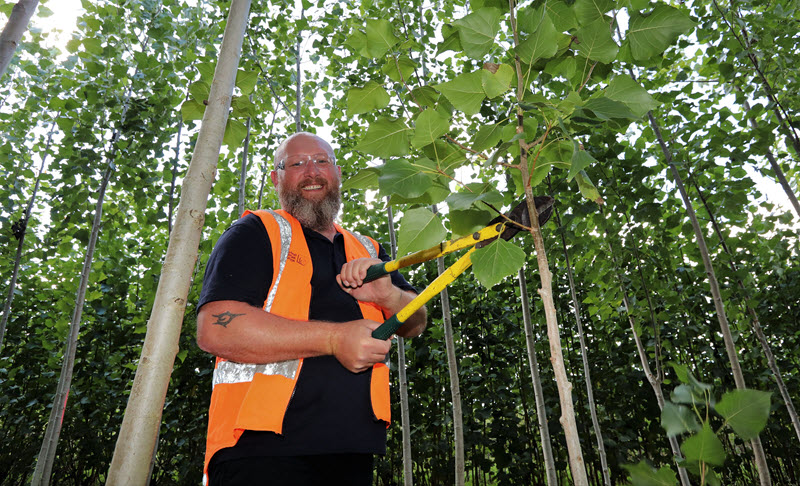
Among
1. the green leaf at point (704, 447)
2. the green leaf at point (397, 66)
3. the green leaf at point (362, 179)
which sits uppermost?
the green leaf at point (397, 66)

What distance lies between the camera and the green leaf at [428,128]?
0.98 metres

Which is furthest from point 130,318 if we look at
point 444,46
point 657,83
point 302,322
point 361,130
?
point 657,83

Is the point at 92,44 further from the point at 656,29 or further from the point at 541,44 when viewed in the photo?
the point at 656,29

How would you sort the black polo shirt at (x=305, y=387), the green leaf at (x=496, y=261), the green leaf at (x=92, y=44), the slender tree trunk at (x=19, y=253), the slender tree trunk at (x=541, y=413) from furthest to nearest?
1. the slender tree trunk at (x=19, y=253)
2. the green leaf at (x=92, y=44)
3. the slender tree trunk at (x=541, y=413)
4. the black polo shirt at (x=305, y=387)
5. the green leaf at (x=496, y=261)

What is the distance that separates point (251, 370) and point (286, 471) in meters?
0.32

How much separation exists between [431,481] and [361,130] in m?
5.63

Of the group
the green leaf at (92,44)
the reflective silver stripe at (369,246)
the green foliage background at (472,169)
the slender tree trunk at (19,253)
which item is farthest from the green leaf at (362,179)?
the slender tree trunk at (19,253)

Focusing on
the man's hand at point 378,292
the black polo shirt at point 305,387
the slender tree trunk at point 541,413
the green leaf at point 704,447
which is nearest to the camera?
the green leaf at point 704,447

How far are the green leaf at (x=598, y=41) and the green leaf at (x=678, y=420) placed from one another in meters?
0.73

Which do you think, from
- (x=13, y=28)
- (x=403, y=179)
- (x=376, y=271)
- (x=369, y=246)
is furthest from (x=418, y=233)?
(x=13, y=28)

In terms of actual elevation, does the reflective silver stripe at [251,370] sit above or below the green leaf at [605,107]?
below

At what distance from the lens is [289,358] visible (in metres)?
1.27

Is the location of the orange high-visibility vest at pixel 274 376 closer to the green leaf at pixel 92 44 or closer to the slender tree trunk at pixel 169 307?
the slender tree trunk at pixel 169 307

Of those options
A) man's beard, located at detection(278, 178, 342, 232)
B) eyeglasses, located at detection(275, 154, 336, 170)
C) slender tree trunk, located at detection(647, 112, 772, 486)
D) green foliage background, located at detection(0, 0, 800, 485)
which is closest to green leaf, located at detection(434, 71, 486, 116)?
green foliage background, located at detection(0, 0, 800, 485)
